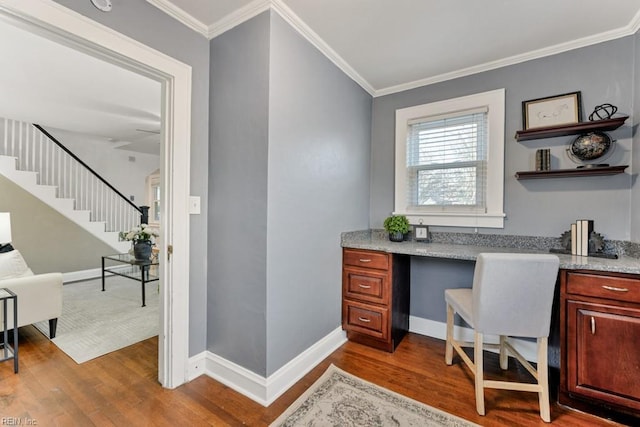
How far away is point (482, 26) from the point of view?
6.17ft

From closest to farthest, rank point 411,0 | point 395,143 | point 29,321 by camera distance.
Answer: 1. point 411,0
2. point 29,321
3. point 395,143

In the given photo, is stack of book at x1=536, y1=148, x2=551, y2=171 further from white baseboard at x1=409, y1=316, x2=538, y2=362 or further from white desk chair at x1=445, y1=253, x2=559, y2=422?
white baseboard at x1=409, y1=316, x2=538, y2=362

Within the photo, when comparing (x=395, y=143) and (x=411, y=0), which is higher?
(x=411, y=0)

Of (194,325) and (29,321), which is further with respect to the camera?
(29,321)

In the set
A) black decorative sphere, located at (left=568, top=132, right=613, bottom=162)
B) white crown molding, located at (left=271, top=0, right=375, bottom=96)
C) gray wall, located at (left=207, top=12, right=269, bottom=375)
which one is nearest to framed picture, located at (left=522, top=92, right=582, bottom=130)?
black decorative sphere, located at (left=568, top=132, right=613, bottom=162)

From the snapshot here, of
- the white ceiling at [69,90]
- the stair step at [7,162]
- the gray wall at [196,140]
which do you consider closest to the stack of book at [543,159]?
the gray wall at [196,140]

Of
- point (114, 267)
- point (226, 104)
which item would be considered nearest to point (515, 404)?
point (226, 104)

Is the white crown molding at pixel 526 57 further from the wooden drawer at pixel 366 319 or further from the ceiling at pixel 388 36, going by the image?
the wooden drawer at pixel 366 319

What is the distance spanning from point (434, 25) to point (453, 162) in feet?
3.78

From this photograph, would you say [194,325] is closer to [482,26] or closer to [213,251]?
[213,251]

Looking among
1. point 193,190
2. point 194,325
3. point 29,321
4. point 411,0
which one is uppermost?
point 411,0

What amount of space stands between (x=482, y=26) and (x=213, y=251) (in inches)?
95.8

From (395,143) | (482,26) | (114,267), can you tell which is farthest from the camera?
(114,267)

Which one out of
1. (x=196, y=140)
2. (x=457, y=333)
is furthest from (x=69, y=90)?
(x=457, y=333)
